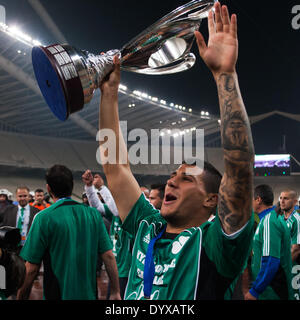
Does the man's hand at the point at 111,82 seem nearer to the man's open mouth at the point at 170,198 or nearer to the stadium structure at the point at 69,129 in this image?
the man's open mouth at the point at 170,198

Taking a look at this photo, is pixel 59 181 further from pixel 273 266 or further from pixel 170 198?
pixel 273 266

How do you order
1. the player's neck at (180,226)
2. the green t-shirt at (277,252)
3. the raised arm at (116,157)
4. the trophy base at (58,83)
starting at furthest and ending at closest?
the green t-shirt at (277,252), the raised arm at (116,157), the player's neck at (180,226), the trophy base at (58,83)

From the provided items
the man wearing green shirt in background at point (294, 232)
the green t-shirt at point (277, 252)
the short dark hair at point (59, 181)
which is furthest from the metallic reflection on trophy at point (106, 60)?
the man wearing green shirt in background at point (294, 232)

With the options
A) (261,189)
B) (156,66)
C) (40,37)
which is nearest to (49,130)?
(40,37)

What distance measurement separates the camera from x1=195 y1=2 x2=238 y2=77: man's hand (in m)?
1.26

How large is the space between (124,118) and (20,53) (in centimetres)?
972

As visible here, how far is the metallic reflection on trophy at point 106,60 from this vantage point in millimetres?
1261

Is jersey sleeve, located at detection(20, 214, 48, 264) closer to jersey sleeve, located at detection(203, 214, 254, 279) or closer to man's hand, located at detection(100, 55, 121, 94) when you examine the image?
man's hand, located at detection(100, 55, 121, 94)

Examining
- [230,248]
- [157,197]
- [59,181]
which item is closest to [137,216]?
[230,248]

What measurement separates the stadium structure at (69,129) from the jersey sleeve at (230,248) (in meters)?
17.6

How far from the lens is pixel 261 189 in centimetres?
406

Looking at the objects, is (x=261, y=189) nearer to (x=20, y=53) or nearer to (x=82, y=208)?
(x=82, y=208)

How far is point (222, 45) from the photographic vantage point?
1.26 metres
